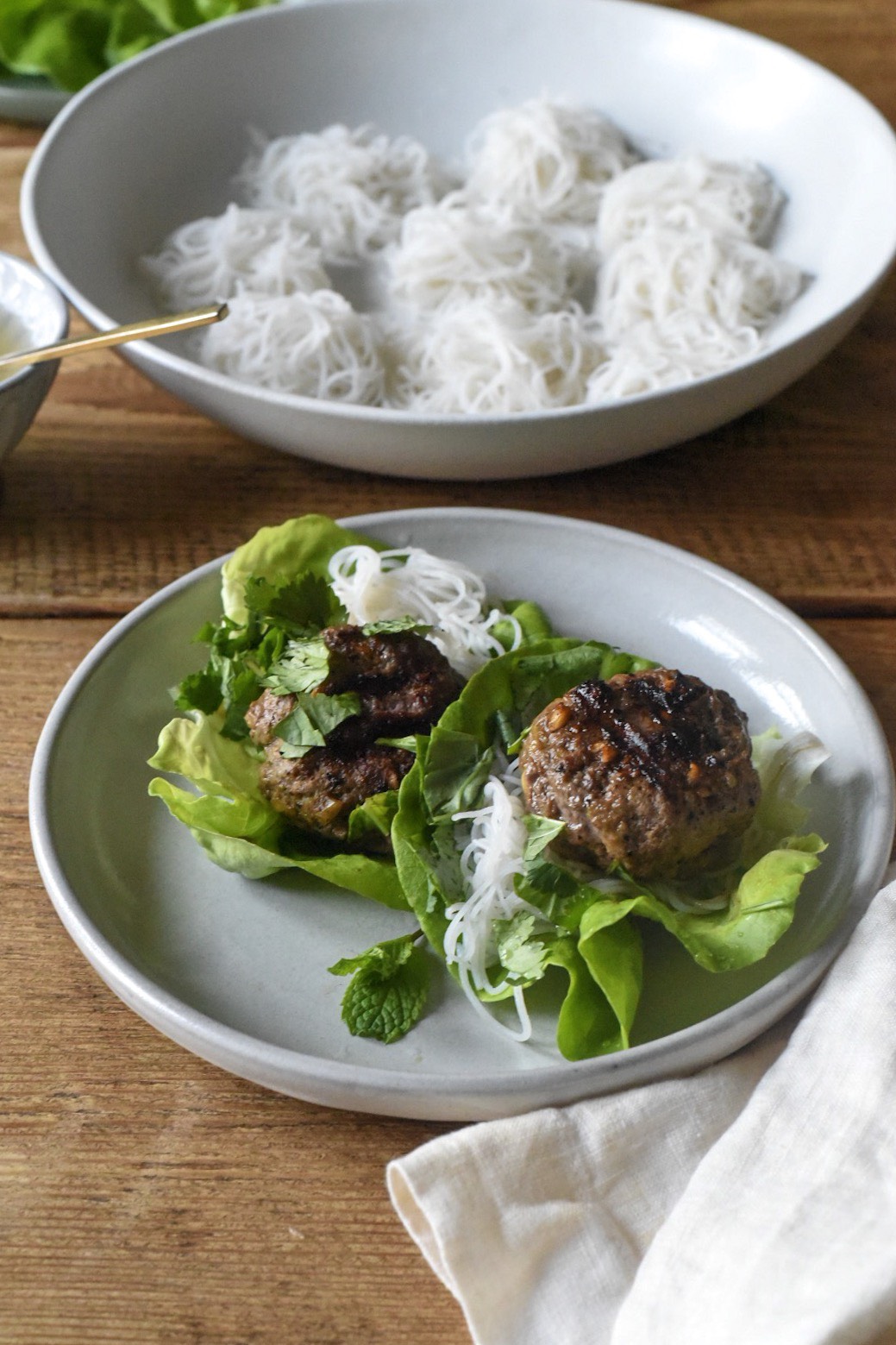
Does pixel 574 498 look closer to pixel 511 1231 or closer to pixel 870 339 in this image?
pixel 870 339

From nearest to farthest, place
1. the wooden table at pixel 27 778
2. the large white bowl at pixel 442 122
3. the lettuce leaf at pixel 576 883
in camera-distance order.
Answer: the wooden table at pixel 27 778 → the lettuce leaf at pixel 576 883 → the large white bowl at pixel 442 122

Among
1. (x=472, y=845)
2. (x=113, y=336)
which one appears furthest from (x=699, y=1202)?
(x=113, y=336)

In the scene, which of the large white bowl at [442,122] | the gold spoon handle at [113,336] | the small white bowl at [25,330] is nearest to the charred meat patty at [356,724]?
the large white bowl at [442,122]

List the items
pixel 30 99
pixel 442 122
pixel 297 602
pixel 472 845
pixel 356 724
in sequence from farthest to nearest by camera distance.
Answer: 1. pixel 30 99
2. pixel 442 122
3. pixel 297 602
4. pixel 356 724
5. pixel 472 845

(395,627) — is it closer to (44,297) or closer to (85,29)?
(44,297)

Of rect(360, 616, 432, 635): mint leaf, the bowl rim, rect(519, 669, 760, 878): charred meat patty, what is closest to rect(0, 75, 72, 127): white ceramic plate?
the bowl rim

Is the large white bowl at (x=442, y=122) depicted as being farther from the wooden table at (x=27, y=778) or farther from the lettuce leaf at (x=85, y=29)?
the lettuce leaf at (x=85, y=29)
